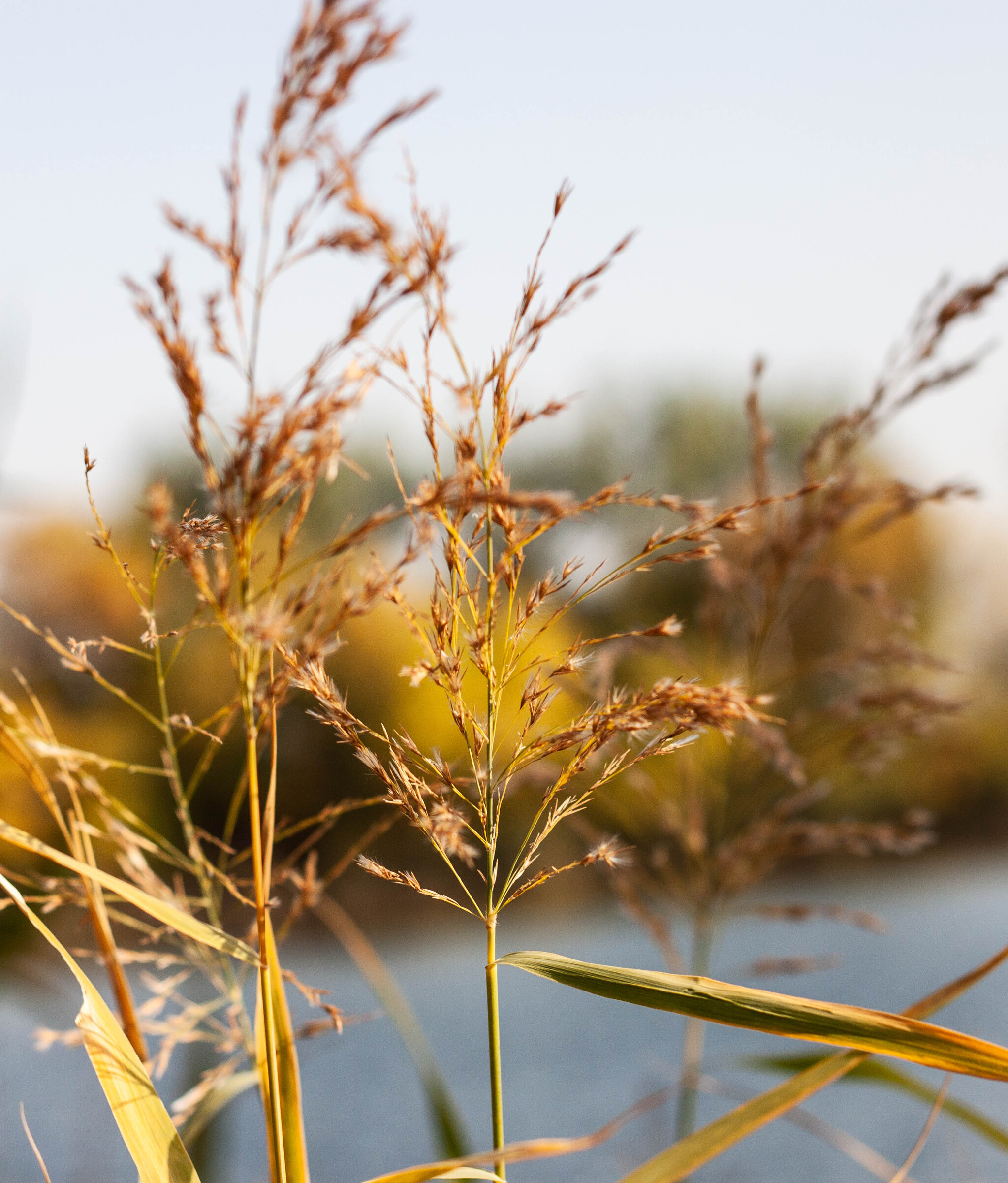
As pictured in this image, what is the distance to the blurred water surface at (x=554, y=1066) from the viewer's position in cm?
300

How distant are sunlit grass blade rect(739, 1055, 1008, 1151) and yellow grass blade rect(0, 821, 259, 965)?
420 mm


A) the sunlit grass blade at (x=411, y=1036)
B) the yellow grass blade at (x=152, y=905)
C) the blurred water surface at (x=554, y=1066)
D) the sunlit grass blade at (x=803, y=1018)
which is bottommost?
the blurred water surface at (x=554, y=1066)

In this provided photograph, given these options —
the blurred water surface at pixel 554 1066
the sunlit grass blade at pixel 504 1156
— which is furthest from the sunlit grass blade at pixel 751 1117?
the blurred water surface at pixel 554 1066

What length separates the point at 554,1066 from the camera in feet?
12.1

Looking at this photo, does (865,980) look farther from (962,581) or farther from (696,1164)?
(962,581)

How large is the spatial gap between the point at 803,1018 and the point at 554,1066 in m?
3.73

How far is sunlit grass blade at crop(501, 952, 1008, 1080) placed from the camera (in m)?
0.42

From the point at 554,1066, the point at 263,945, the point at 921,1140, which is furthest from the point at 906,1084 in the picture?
the point at 554,1066

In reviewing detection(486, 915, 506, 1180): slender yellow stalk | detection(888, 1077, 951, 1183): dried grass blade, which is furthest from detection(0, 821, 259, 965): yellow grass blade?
detection(888, 1077, 951, 1183): dried grass blade

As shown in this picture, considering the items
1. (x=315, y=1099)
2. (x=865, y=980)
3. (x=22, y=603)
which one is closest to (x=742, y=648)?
(x=315, y=1099)

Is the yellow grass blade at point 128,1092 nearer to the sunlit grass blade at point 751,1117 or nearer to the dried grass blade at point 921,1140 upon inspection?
the sunlit grass blade at point 751,1117

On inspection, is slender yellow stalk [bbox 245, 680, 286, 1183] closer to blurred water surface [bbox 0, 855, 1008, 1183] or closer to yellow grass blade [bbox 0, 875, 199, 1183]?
yellow grass blade [bbox 0, 875, 199, 1183]

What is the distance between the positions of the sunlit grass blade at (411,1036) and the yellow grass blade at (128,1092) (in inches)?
10.7

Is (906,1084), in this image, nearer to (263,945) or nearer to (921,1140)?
(921,1140)
